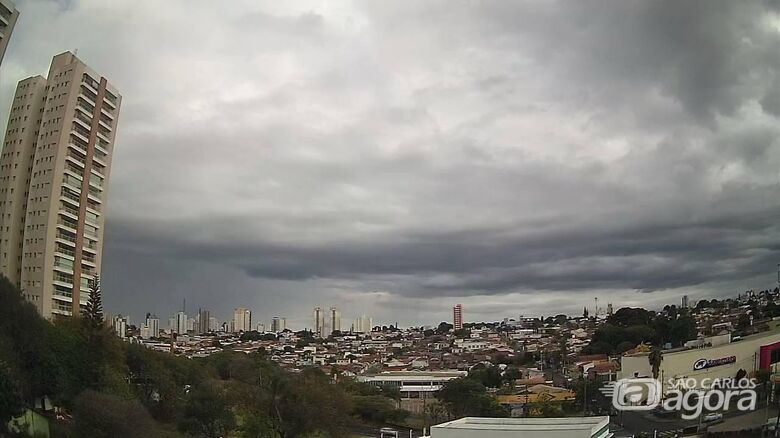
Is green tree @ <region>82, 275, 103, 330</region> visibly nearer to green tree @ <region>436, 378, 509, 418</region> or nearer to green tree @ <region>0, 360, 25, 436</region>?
green tree @ <region>0, 360, 25, 436</region>

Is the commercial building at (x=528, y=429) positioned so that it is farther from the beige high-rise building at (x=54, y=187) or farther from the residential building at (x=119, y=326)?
the residential building at (x=119, y=326)

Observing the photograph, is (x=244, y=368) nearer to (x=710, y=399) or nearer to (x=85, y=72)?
(x=85, y=72)

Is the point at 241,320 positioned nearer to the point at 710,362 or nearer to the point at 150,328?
the point at 150,328

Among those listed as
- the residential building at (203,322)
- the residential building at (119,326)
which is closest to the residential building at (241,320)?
the residential building at (203,322)

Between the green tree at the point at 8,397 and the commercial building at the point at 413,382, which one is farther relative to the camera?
the commercial building at the point at 413,382

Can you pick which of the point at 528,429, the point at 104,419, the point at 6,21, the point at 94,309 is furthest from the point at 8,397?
the point at 528,429

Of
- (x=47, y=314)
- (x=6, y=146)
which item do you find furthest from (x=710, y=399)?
(x=6, y=146)
